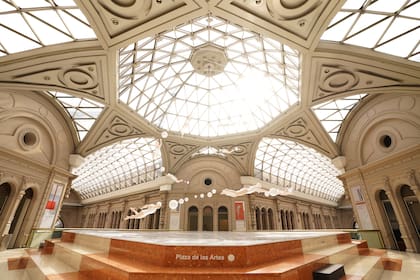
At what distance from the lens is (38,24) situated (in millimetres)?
10086

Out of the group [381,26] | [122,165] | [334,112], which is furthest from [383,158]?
[122,165]

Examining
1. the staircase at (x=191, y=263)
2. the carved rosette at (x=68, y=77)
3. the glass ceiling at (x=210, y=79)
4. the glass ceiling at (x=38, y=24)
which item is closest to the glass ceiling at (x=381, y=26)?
the glass ceiling at (x=210, y=79)

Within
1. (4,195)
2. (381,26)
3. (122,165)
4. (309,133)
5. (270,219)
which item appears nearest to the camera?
(381,26)

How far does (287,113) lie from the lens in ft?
64.1

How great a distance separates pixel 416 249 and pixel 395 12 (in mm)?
14650

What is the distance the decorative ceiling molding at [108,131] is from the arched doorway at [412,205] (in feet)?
77.1

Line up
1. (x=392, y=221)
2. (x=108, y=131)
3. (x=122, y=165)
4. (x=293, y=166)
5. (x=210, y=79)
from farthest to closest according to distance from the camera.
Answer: (x=122, y=165), (x=293, y=166), (x=210, y=79), (x=108, y=131), (x=392, y=221)

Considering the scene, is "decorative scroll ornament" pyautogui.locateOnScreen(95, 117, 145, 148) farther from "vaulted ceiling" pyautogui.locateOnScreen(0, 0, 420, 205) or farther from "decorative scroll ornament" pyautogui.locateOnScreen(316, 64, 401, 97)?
"decorative scroll ornament" pyautogui.locateOnScreen(316, 64, 401, 97)

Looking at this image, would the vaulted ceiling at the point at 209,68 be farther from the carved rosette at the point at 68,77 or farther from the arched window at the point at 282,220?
the arched window at the point at 282,220

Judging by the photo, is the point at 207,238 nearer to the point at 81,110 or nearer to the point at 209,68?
the point at 209,68

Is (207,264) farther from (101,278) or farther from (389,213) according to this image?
(389,213)

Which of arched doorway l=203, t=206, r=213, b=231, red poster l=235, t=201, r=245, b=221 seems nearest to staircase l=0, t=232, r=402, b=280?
red poster l=235, t=201, r=245, b=221

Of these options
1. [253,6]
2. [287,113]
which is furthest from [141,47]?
[287,113]

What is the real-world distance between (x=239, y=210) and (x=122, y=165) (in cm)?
2076
